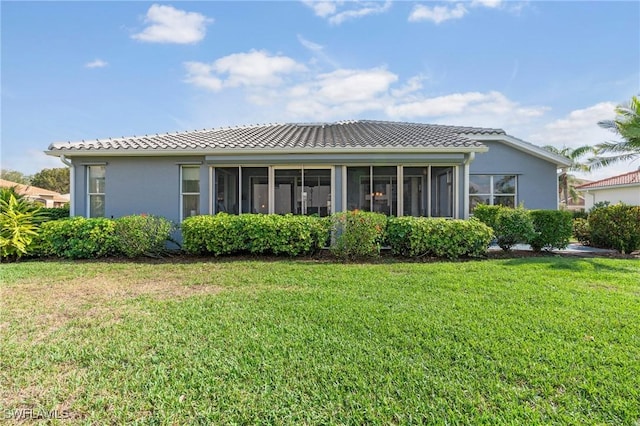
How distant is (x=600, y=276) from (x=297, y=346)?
23.4 ft

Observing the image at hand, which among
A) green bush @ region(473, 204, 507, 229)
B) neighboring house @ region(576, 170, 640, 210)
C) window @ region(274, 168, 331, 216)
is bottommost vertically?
green bush @ region(473, 204, 507, 229)

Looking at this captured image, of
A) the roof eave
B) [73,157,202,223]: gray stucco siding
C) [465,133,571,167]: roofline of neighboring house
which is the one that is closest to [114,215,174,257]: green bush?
[73,157,202,223]: gray stucco siding

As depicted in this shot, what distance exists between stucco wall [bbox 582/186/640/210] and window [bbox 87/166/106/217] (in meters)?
30.7

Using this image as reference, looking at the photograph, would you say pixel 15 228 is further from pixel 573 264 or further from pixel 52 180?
pixel 52 180

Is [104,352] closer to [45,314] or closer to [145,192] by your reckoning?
[45,314]

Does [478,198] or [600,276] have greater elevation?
[478,198]

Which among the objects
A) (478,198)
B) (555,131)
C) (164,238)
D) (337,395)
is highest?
(555,131)

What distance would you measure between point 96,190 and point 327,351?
10.9m

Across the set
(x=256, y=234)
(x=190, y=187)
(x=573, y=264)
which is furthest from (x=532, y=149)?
(x=190, y=187)

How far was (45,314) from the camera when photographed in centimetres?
452

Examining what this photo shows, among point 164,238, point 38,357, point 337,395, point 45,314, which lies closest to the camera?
point 337,395

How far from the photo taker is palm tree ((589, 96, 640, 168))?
10.3 metres

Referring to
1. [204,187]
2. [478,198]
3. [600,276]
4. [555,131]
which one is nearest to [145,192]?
[204,187]

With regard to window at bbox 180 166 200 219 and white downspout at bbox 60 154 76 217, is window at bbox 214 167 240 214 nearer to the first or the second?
window at bbox 180 166 200 219
